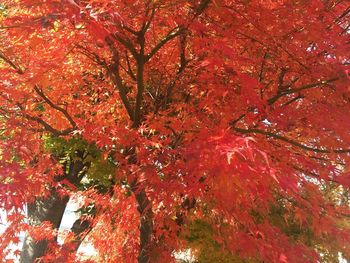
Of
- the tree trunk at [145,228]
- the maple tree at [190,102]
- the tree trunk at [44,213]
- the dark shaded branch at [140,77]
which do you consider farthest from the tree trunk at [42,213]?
the dark shaded branch at [140,77]

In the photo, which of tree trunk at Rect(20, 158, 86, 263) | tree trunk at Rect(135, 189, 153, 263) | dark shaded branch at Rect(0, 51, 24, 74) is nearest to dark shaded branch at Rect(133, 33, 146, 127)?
tree trunk at Rect(135, 189, 153, 263)

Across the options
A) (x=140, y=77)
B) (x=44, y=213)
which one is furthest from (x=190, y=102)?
(x=44, y=213)

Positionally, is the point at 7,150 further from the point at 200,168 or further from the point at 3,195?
the point at 200,168

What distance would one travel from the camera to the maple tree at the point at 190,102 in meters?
3.32

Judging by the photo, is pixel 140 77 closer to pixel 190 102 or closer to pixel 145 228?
pixel 190 102

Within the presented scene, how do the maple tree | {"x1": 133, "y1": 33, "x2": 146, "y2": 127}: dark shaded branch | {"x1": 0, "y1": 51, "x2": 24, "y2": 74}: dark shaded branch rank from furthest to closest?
{"x1": 0, "y1": 51, "x2": 24, "y2": 74}: dark shaded branch
{"x1": 133, "y1": 33, "x2": 146, "y2": 127}: dark shaded branch
the maple tree

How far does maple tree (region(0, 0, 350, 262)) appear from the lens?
10.9 feet

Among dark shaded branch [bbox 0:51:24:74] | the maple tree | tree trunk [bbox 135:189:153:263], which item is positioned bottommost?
tree trunk [bbox 135:189:153:263]

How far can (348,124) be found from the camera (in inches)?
148

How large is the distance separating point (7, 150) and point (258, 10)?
303 cm

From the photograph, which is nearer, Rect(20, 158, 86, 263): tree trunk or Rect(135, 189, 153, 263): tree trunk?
Rect(135, 189, 153, 263): tree trunk

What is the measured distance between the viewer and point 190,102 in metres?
4.79

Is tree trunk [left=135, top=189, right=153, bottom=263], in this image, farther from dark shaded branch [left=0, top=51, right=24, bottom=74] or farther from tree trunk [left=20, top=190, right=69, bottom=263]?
tree trunk [left=20, top=190, right=69, bottom=263]

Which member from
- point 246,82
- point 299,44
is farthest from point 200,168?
point 299,44
